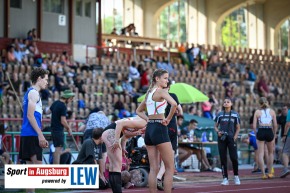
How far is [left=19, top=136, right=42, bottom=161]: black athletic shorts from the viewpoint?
13711 millimetres

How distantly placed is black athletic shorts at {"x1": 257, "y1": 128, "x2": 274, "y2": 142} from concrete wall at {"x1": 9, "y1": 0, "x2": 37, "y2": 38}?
13.9 metres

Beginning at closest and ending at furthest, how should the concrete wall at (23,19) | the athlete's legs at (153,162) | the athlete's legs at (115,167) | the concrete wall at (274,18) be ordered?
the athlete's legs at (153,162) → the athlete's legs at (115,167) → the concrete wall at (23,19) → the concrete wall at (274,18)

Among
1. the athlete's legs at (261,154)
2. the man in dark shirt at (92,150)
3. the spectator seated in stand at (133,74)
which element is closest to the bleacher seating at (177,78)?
the spectator seated in stand at (133,74)

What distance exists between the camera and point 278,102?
131 ft

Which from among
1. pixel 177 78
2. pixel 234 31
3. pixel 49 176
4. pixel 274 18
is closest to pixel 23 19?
pixel 177 78

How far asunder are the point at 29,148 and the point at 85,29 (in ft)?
75.5

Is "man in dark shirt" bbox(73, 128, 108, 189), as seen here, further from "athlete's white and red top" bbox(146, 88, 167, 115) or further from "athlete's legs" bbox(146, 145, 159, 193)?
"athlete's white and red top" bbox(146, 88, 167, 115)

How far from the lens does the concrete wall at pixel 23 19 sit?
108 feet

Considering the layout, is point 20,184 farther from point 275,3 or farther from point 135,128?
point 275,3

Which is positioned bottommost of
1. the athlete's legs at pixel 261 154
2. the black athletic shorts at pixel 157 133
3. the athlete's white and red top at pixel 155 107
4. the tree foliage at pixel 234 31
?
the athlete's legs at pixel 261 154

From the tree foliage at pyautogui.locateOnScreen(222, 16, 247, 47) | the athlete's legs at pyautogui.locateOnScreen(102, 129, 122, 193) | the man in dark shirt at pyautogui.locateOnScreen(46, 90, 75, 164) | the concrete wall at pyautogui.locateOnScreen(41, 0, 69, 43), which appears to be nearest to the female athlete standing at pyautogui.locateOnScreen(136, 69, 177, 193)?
the athlete's legs at pyautogui.locateOnScreen(102, 129, 122, 193)

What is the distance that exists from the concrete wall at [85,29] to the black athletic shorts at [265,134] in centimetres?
1537

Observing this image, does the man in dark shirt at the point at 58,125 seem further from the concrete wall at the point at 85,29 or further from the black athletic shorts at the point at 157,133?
the concrete wall at the point at 85,29

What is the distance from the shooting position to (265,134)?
853 inches
